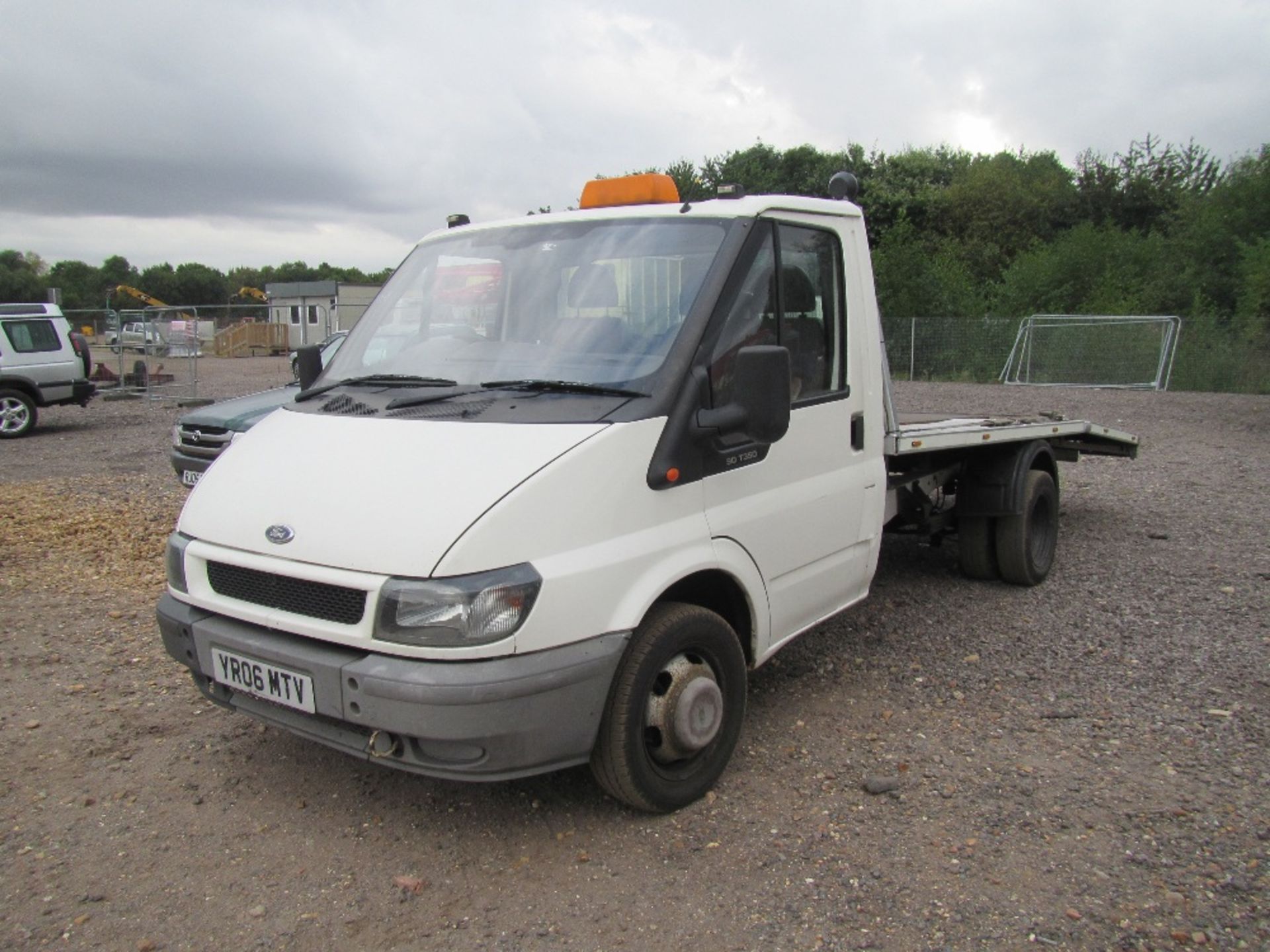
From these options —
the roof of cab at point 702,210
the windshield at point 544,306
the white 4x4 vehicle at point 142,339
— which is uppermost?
the roof of cab at point 702,210

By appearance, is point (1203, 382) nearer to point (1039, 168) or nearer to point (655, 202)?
point (655, 202)

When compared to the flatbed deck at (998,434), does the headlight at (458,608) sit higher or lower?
lower

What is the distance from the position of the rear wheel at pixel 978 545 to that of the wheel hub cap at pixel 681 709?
3.38 m

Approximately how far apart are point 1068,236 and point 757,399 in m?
32.6

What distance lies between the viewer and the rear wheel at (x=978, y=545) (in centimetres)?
631

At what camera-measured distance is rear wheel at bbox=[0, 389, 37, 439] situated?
15.5 m

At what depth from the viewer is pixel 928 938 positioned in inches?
112

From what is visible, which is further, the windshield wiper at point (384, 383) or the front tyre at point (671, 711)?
the windshield wiper at point (384, 383)

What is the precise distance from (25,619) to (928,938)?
537 centimetres

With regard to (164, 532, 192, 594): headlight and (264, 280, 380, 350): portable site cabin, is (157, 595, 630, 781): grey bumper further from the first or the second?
(264, 280, 380, 350): portable site cabin

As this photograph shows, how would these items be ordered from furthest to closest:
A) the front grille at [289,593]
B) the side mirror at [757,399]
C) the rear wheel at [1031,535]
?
the rear wheel at [1031,535], the side mirror at [757,399], the front grille at [289,593]

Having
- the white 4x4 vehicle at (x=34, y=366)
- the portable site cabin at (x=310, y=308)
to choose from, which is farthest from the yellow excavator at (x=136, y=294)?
the white 4x4 vehicle at (x=34, y=366)

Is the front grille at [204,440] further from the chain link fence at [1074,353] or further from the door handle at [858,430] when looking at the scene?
the chain link fence at [1074,353]

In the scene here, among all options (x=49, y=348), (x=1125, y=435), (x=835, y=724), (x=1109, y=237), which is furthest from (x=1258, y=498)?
(x=1109, y=237)
